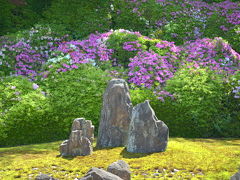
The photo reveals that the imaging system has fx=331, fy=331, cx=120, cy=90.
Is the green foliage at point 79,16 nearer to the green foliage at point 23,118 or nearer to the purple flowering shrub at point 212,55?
the purple flowering shrub at point 212,55

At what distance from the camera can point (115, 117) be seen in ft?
26.9

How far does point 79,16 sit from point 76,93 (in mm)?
7941

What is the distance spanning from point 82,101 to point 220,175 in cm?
537

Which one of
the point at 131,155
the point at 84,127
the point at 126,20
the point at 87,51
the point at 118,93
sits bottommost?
the point at 131,155

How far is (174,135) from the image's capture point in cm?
1026

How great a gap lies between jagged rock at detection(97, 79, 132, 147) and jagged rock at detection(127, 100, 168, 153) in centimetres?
53

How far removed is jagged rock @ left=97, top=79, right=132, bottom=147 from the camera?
26.9ft

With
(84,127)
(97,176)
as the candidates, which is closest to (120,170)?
(97,176)

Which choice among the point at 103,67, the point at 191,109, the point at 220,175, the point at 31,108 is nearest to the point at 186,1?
the point at 103,67

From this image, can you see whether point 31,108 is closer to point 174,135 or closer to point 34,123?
point 34,123

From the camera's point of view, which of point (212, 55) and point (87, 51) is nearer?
point (87, 51)

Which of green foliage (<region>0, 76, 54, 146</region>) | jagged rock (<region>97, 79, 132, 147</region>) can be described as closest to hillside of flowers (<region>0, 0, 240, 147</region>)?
green foliage (<region>0, 76, 54, 146</region>)

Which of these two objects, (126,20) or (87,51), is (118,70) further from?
(126,20)

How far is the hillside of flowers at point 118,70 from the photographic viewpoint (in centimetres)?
1003
